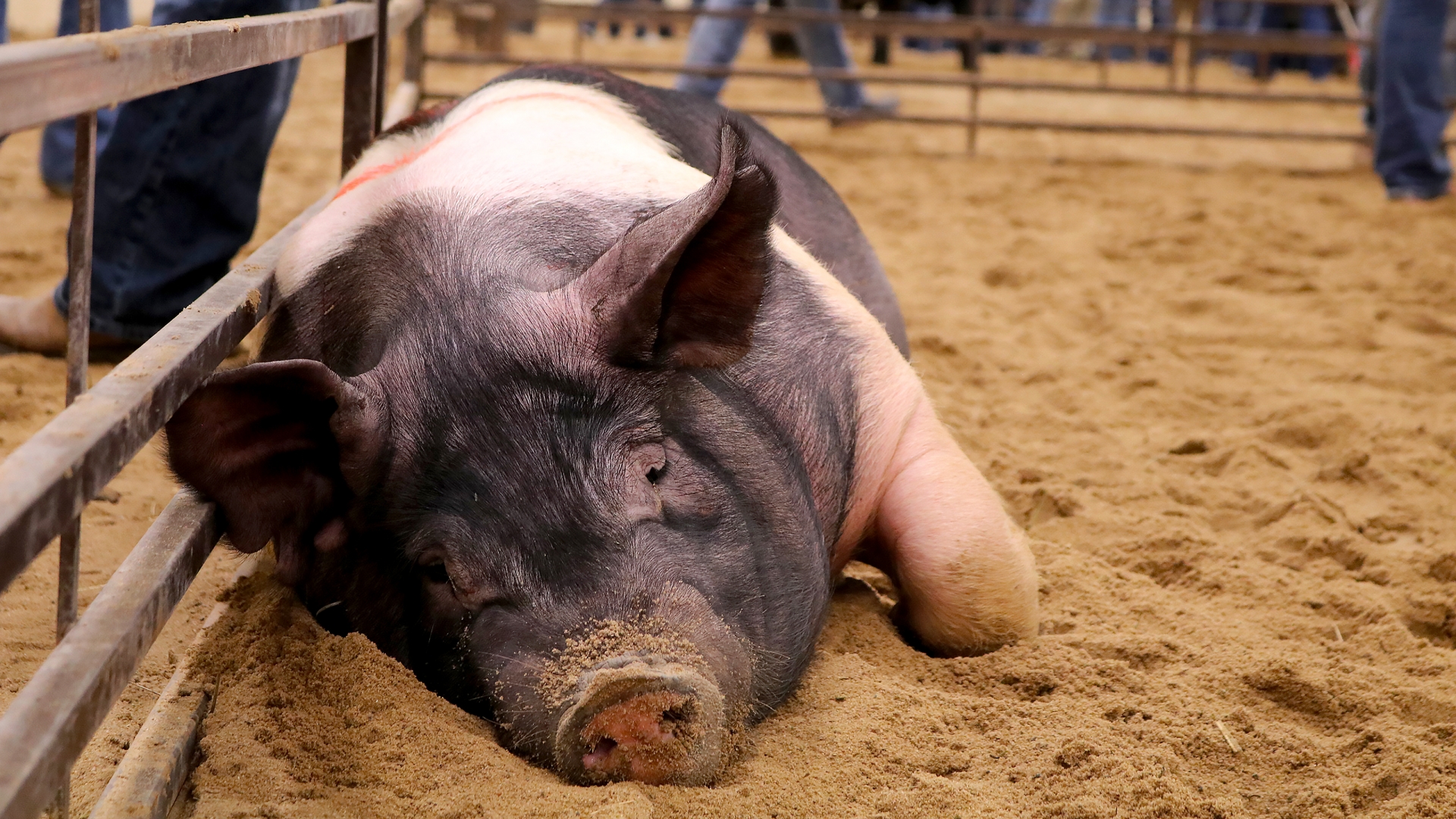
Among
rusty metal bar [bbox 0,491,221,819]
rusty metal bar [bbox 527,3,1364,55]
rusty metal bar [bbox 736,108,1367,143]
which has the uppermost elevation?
rusty metal bar [bbox 527,3,1364,55]

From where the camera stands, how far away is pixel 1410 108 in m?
7.62

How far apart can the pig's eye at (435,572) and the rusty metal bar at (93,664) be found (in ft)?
1.16

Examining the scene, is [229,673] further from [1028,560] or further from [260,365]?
[1028,560]

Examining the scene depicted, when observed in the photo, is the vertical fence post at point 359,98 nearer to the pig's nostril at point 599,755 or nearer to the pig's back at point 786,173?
the pig's back at point 786,173

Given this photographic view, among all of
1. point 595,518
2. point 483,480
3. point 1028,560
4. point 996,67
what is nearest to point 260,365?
point 483,480

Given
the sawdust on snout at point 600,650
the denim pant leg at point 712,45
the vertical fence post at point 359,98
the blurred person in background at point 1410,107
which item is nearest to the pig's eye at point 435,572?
the sawdust on snout at point 600,650

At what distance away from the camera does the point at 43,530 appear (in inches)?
58.2

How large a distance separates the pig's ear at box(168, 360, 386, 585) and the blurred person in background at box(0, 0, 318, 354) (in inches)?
79.4

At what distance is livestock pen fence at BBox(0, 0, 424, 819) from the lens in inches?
57.1

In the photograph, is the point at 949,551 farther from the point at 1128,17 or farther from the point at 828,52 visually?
the point at 1128,17

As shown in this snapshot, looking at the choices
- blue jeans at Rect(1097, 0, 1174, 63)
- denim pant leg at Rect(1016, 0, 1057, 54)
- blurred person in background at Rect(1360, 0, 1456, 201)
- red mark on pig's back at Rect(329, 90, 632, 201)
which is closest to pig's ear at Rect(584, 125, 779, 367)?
red mark on pig's back at Rect(329, 90, 632, 201)

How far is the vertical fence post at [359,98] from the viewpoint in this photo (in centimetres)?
410

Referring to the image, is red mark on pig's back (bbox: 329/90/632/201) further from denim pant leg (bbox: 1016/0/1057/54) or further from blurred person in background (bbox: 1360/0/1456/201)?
denim pant leg (bbox: 1016/0/1057/54)

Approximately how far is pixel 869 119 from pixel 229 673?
7.70 meters
